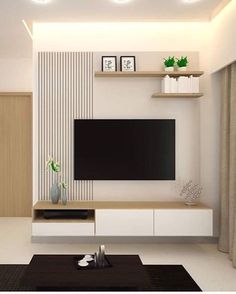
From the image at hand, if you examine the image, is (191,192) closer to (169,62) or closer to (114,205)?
(114,205)

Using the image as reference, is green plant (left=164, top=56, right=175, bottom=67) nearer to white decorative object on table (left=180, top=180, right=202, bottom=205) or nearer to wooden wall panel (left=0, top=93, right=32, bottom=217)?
white decorative object on table (left=180, top=180, right=202, bottom=205)

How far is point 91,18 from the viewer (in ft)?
13.6

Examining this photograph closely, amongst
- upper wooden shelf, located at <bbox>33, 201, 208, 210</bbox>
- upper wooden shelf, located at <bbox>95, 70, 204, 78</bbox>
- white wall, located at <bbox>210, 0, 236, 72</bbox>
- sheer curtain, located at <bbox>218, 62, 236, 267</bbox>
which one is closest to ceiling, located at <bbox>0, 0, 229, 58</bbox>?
white wall, located at <bbox>210, 0, 236, 72</bbox>

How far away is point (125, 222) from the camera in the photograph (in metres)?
3.97

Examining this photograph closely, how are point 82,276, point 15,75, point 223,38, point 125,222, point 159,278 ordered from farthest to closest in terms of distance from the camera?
point 15,75, point 125,222, point 223,38, point 159,278, point 82,276

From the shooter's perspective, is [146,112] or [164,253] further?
[146,112]

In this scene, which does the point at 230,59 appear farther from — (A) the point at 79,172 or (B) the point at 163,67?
(A) the point at 79,172

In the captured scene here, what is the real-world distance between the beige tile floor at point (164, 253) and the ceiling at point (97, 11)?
8.86 ft

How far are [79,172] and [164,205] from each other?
114 centimetres

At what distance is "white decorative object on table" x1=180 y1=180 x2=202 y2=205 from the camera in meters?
4.21

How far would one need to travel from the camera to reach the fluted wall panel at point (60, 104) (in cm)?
441

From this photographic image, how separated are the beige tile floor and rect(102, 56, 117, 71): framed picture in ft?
7.23

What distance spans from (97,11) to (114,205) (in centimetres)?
228

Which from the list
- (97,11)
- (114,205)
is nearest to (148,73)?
(97,11)
